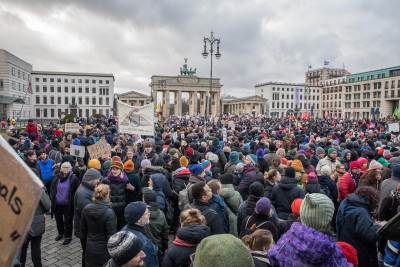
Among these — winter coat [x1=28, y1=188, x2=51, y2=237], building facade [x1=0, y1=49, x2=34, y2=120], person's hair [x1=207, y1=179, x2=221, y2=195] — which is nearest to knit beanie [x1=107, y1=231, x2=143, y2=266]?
person's hair [x1=207, y1=179, x2=221, y2=195]

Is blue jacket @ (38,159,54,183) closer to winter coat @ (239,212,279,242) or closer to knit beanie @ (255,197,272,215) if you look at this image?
winter coat @ (239,212,279,242)

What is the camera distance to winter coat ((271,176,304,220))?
5.43m

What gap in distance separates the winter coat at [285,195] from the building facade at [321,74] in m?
133

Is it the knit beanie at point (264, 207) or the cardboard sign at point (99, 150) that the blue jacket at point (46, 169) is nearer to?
the cardboard sign at point (99, 150)

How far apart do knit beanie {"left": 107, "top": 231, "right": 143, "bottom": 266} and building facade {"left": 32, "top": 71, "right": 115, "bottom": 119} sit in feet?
295

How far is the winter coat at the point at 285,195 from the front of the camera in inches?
214

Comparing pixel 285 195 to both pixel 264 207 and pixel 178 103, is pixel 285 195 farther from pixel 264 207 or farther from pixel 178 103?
pixel 178 103

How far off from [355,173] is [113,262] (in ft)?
21.6

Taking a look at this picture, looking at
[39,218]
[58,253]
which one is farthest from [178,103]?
[39,218]

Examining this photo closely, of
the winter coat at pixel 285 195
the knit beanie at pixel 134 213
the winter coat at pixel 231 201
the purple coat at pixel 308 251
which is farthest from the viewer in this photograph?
the winter coat at pixel 231 201

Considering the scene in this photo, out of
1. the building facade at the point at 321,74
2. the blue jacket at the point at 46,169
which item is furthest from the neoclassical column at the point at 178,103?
the blue jacket at the point at 46,169

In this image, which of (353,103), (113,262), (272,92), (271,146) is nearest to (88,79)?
(272,92)

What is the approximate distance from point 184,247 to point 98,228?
2.00 metres

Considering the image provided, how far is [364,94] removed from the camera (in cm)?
9738
